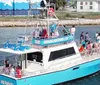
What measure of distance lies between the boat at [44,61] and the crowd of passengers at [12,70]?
0.06 m

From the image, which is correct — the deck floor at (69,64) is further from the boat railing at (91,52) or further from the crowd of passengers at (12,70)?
the crowd of passengers at (12,70)

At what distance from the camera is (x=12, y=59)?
940 inches

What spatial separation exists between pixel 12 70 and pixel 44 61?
231cm

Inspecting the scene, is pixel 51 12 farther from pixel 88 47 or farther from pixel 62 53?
pixel 88 47

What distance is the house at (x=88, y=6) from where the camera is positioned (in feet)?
377

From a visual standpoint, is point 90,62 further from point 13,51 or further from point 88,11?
point 88,11

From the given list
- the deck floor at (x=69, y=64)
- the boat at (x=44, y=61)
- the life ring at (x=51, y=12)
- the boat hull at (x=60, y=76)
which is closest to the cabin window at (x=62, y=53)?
the boat at (x=44, y=61)

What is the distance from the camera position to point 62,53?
24.0 m

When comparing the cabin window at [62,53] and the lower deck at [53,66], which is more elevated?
the cabin window at [62,53]

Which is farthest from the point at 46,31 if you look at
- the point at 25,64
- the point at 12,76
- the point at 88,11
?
the point at 88,11

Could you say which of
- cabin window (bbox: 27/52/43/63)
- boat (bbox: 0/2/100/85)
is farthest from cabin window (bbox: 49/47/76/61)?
cabin window (bbox: 27/52/43/63)

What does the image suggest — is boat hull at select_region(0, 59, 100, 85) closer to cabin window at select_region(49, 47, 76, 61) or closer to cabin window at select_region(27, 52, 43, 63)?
cabin window at select_region(49, 47, 76, 61)

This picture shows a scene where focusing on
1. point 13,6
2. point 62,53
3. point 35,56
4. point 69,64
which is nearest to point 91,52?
point 69,64

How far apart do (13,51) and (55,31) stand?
3.80m
